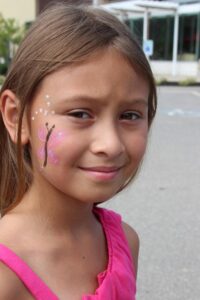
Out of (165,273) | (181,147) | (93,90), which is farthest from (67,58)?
(181,147)

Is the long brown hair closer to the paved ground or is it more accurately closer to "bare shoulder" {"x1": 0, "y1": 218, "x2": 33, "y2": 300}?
"bare shoulder" {"x1": 0, "y1": 218, "x2": 33, "y2": 300}

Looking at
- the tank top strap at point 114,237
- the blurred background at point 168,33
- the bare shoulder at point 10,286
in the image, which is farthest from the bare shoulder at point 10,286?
the blurred background at point 168,33

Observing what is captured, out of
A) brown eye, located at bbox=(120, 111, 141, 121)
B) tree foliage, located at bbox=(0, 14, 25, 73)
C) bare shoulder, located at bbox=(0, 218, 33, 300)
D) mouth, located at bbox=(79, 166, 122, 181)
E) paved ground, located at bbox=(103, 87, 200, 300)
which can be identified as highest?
brown eye, located at bbox=(120, 111, 141, 121)

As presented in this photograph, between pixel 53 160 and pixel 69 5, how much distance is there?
417 millimetres

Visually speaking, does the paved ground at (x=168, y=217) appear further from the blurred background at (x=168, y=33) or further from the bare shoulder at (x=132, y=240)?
the blurred background at (x=168, y=33)

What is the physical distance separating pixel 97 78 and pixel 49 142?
0.18 metres

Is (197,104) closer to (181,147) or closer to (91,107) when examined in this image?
(181,147)

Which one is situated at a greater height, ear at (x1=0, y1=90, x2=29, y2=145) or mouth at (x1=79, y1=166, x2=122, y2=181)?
ear at (x1=0, y1=90, x2=29, y2=145)

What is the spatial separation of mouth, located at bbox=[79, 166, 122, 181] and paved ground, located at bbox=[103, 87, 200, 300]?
6.67 ft

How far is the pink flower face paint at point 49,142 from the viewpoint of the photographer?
114cm

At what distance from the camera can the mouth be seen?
3.74ft

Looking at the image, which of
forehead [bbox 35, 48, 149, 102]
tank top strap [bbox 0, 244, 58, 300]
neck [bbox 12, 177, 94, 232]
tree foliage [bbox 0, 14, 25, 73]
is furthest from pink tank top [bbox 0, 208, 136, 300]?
tree foliage [bbox 0, 14, 25, 73]

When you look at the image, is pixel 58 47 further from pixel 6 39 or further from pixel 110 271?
pixel 6 39

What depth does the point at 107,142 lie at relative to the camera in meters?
1.11
